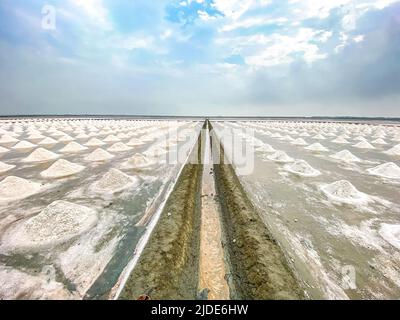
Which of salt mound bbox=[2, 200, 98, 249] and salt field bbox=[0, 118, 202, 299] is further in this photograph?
salt mound bbox=[2, 200, 98, 249]

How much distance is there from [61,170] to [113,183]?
2.35 metres

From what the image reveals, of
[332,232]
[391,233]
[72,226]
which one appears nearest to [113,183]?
[72,226]

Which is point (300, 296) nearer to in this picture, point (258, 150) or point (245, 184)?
point (245, 184)

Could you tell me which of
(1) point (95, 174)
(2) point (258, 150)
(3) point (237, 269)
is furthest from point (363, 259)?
(2) point (258, 150)

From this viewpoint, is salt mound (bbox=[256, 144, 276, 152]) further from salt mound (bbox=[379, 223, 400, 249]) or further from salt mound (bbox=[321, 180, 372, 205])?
salt mound (bbox=[379, 223, 400, 249])

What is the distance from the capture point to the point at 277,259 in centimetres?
288

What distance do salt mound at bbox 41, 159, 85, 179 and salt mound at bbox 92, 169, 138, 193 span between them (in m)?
1.63

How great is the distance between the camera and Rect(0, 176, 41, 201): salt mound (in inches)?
198

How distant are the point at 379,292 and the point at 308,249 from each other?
2.90ft

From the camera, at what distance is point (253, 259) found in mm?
2920

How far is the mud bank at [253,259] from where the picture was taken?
95.2 inches

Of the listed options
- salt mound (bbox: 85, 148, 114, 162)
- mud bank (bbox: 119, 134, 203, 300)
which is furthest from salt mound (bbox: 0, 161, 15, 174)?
mud bank (bbox: 119, 134, 203, 300)

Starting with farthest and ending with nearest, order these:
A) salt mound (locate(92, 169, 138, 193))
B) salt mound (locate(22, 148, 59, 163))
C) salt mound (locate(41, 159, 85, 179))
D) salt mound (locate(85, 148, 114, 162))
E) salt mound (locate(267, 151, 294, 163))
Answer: salt mound (locate(267, 151, 294, 163))
salt mound (locate(85, 148, 114, 162))
salt mound (locate(22, 148, 59, 163))
salt mound (locate(41, 159, 85, 179))
salt mound (locate(92, 169, 138, 193))
